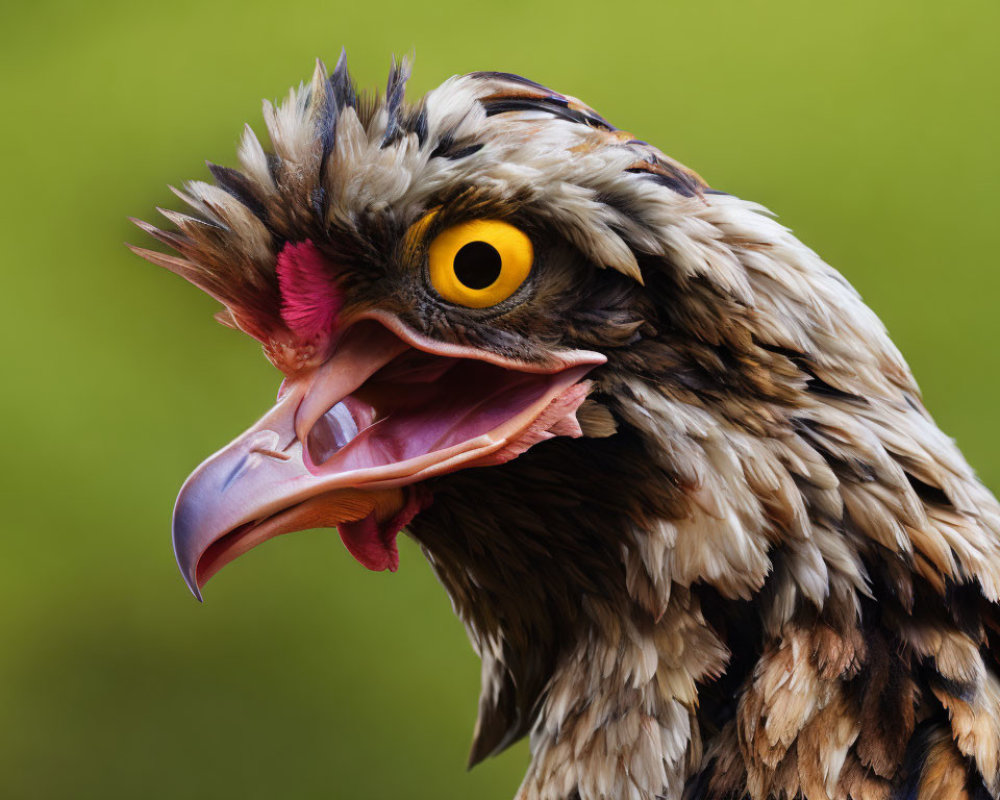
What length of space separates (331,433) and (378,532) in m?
0.09

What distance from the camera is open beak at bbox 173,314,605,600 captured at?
82cm

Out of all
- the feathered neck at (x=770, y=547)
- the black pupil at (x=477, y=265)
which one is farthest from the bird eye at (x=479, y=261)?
the feathered neck at (x=770, y=547)

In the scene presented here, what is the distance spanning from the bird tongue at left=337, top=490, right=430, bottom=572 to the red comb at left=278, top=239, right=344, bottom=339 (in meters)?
0.16

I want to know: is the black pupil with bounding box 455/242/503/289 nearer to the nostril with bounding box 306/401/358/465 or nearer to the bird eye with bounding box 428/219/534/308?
the bird eye with bounding box 428/219/534/308

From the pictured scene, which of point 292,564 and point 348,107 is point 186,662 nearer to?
point 292,564

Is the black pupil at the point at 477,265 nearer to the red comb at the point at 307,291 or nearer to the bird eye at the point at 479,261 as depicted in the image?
the bird eye at the point at 479,261

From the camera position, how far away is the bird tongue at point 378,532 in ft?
2.93

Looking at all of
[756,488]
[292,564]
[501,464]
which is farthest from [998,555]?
[292,564]

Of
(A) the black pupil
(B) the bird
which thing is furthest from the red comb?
(A) the black pupil

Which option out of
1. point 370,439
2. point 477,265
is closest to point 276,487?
point 370,439

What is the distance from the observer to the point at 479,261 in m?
0.82

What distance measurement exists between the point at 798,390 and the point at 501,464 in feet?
0.79

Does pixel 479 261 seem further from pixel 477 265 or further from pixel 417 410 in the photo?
pixel 417 410

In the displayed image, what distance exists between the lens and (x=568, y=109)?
2.98ft
